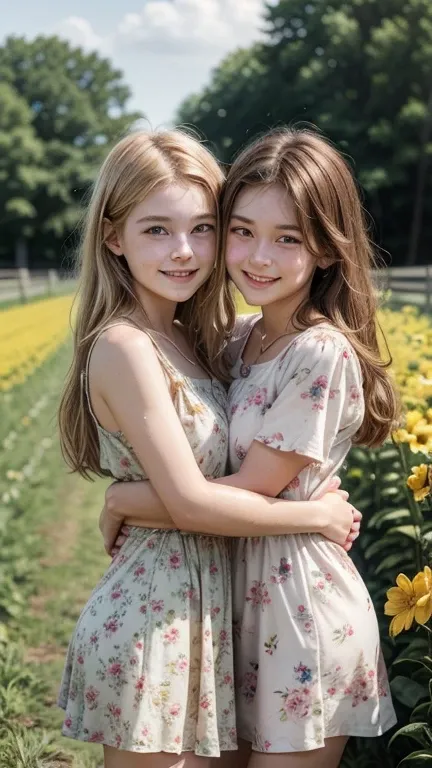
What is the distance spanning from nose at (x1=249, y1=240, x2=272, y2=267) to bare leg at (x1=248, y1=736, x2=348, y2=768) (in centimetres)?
100

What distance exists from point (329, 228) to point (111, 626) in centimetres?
94

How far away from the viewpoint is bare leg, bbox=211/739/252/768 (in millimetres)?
2135

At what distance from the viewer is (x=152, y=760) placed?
199 cm

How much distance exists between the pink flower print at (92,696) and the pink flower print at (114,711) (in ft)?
0.12

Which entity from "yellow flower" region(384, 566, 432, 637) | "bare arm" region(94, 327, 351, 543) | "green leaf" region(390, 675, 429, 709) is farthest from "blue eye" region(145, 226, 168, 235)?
"green leaf" region(390, 675, 429, 709)

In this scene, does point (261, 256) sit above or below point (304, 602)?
above

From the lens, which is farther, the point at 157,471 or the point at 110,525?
the point at 110,525

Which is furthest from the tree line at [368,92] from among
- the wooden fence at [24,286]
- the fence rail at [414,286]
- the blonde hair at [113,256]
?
the blonde hair at [113,256]

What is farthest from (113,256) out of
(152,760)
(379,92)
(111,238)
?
(379,92)

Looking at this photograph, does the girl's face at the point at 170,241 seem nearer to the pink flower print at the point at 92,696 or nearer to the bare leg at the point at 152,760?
the pink flower print at the point at 92,696

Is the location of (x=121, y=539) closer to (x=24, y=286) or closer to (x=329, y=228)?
(x=329, y=228)

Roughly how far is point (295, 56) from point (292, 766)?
32.7 m

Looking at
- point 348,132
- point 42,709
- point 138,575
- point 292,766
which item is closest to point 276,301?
point 138,575

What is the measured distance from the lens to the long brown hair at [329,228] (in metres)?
2.12
